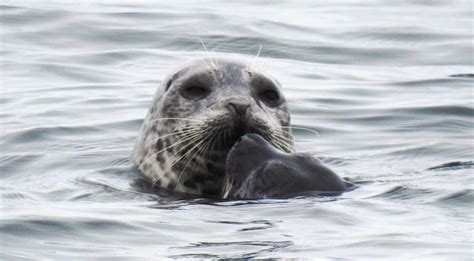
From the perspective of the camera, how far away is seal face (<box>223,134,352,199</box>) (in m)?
9.81

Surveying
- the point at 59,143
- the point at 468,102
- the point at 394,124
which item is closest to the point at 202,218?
the point at 59,143

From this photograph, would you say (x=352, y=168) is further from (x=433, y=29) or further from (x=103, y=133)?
(x=433, y=29)

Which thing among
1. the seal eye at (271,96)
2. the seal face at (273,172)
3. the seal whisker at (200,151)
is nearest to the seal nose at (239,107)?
the seal face at (273,172)

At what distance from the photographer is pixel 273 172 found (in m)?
9.84

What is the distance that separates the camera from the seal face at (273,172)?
9812 mm

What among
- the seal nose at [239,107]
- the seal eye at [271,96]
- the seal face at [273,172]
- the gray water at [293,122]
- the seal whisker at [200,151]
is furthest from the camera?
the seal eye at [271,96]

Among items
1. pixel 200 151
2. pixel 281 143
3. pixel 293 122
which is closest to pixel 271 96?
pixel 281 143

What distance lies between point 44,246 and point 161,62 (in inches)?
373

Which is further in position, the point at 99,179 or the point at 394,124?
the point at 394,124

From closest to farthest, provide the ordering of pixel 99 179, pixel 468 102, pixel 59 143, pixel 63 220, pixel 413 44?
pixel 63 220 → pixel 99 179 → pixel 59 143 → pixel 468 102 → pixel 413 44

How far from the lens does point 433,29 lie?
20.7 meters

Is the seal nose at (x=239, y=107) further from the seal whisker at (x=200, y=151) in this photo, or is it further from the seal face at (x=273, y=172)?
the seal whisker at (x=200, y=151)

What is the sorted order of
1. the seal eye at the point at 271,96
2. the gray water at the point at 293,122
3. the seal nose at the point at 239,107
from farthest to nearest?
the seal eye at the point at 271,96 < the seal nose at the point at 239,107 < the gray water at the point at 293,122

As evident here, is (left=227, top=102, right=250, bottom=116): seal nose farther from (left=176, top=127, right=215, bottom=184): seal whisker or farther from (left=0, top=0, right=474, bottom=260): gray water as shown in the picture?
(left=0, top=0, right=474, bottom=260): gray water
